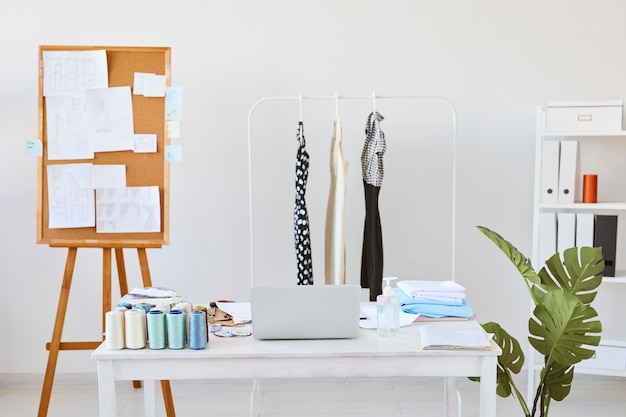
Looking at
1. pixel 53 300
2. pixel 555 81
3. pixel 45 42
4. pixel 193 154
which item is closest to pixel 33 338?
pixel 53 300

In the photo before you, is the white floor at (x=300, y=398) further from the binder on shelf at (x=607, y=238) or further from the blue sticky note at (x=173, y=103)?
the blue sticky note at (x=173, y=103)

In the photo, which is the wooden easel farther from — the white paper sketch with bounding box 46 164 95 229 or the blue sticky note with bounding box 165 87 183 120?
the blue sticky note with bounding box 165 87 183 120

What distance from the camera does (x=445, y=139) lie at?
3.59 m

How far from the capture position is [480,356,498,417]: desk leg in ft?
6.25

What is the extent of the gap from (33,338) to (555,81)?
3.02 m

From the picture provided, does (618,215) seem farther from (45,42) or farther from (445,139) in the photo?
(45,42)

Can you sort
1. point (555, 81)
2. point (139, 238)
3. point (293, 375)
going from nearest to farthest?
1. point (293, 375)
2. point (139, 238)
3. point (555, 81)

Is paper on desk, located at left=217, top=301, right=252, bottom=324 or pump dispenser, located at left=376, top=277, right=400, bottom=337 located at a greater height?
pump dispenser, located at left=376, top=277, right=400, bottom=337

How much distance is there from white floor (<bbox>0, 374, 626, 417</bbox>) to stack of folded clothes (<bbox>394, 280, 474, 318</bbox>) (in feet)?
3.66

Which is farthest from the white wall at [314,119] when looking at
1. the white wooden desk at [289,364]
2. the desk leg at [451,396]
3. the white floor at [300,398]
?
the white wooden desk at [289,364]

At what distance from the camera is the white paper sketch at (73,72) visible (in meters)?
3.06

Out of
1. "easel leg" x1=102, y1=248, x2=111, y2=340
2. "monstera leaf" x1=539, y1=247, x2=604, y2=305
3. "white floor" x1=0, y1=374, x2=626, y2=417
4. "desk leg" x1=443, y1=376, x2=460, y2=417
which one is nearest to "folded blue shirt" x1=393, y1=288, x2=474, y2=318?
"monstera leaf" x1=539, y1=247, x2=604, y2=305

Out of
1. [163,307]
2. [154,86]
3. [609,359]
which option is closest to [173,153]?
[154,86]

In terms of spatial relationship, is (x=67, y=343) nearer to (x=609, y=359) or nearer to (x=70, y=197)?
(x=70, y=197)
